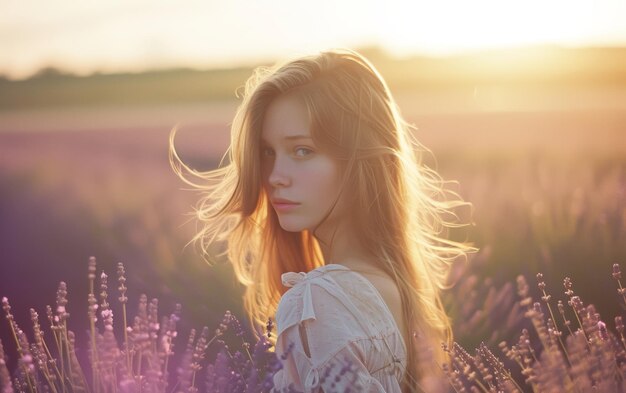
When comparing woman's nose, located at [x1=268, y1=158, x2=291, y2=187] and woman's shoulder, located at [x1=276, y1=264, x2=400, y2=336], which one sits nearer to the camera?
woman's shoulder, located at [x1=276, y1=264, x2=400, y2=336]

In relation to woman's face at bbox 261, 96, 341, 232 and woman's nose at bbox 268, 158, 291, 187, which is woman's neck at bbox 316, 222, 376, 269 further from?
woman's nose at bbox 268, 158, 291, 187

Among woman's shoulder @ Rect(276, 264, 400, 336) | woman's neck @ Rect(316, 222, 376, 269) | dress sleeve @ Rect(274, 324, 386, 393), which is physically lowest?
dress sleeve @ Rect(274, 324, 386, 393)

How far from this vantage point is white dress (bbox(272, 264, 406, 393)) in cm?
241

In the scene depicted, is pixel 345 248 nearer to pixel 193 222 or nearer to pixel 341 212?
pixel 341 212

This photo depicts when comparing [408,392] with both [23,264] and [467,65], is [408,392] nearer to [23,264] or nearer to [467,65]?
[23,264]

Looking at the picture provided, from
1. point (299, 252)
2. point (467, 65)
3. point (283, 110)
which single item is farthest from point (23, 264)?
point (467, 65)

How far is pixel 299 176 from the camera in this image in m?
2.79

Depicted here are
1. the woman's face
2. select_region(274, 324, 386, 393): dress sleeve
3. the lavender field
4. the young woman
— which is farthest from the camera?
the lavender field

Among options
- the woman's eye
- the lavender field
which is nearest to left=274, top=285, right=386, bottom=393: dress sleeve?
the woman's eye

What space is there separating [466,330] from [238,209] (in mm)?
1289

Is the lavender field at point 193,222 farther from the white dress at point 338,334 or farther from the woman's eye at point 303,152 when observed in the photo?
the white dress at point 338,334

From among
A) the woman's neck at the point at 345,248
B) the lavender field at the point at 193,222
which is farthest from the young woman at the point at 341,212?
the lavender field at the point at 193,222

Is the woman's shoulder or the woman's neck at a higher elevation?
the woman's neck

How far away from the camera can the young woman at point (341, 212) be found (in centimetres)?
248
